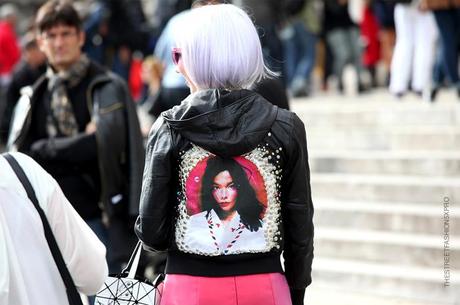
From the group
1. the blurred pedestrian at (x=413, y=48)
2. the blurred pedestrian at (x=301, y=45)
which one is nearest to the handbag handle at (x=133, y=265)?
the blurred pedestrian at (x=413, y=48)

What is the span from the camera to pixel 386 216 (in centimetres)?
727

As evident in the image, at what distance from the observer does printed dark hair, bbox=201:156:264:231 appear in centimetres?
310

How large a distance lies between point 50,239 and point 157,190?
0.49 meters

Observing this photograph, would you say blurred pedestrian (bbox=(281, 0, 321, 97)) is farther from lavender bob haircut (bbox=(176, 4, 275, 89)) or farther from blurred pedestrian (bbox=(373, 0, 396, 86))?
lavender bob haircut (bbox=(176, 4, 275, 89))

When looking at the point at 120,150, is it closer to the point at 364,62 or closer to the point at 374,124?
the point at 374,124

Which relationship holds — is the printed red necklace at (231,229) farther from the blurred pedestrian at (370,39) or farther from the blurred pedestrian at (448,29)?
the blurred pedestrian at (370,39)

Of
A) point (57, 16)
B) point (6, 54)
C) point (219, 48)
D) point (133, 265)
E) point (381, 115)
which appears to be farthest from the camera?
point (6, 54)

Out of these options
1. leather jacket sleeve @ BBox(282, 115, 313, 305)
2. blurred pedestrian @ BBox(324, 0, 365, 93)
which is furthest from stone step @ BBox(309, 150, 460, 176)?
leather jacket sleeve @ BBox(282, 115, 313, 305)

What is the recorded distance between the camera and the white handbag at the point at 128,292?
10.2ft

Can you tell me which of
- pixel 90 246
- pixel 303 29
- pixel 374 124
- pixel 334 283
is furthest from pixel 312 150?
pixel 90 246

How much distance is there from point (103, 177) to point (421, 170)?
345cm

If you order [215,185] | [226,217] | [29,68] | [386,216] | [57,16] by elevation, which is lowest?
[386,216]

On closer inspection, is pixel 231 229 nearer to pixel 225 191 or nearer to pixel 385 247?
pixel 225 191

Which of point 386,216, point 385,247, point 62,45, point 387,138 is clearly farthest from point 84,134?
point 387,138
